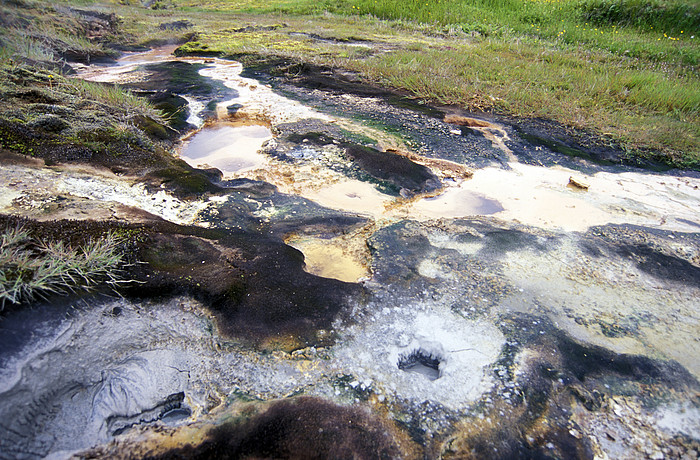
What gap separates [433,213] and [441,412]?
2148mm

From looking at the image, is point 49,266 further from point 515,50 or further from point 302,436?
point 515,50

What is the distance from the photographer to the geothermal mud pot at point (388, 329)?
1.83 m

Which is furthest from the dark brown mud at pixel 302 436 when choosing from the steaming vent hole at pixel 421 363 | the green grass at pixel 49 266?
the green grass at pixel 49 266

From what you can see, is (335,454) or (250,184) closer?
(335,454)

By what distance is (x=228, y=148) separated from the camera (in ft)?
16.1

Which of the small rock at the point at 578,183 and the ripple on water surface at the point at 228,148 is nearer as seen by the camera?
the small rock at the point at 578,183

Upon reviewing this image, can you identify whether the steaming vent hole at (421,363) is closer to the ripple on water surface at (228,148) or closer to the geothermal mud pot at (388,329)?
the geothermal mud pot at (388,329)

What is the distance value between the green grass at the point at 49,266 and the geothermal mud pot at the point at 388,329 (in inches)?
4.4

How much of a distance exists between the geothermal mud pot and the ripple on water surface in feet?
0.23

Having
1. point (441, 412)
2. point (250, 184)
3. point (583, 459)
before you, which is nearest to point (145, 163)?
point (250, 184)

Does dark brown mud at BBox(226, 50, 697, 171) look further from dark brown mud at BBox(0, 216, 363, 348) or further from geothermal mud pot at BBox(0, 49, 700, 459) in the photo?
dark brown mud at BBox(0, 216, 363, 348)

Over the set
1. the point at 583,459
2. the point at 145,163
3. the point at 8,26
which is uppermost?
the point at 8,26

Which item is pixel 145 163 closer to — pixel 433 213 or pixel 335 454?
pixel 433 213

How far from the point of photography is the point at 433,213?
151 inches
